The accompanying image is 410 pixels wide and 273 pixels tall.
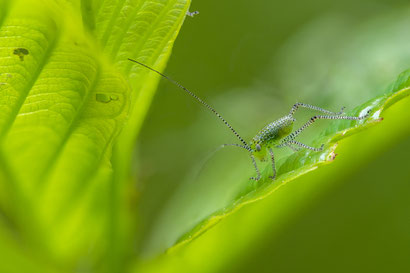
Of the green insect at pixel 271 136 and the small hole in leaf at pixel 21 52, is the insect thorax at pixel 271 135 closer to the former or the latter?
the green insect at pixel 271 136

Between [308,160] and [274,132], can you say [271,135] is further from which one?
[308,160]

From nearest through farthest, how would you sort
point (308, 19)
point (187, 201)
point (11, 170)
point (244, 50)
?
point (11, 170), point (187, 201), point (244, 50), point (308, 19)

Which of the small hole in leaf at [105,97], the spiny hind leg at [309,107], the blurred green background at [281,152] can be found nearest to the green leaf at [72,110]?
the small hole in leaf at [105,97]

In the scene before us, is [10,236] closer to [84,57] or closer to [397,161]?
[84,57]

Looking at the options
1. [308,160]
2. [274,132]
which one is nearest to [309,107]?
[274,132]

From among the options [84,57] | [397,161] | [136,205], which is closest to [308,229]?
[397,161]

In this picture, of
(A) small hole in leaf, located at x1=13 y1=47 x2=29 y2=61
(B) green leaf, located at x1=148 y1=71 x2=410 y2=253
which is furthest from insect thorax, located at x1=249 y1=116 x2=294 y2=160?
(A) small hole in leaf, located at x1=13 y1=47 x2=29 y2=61
